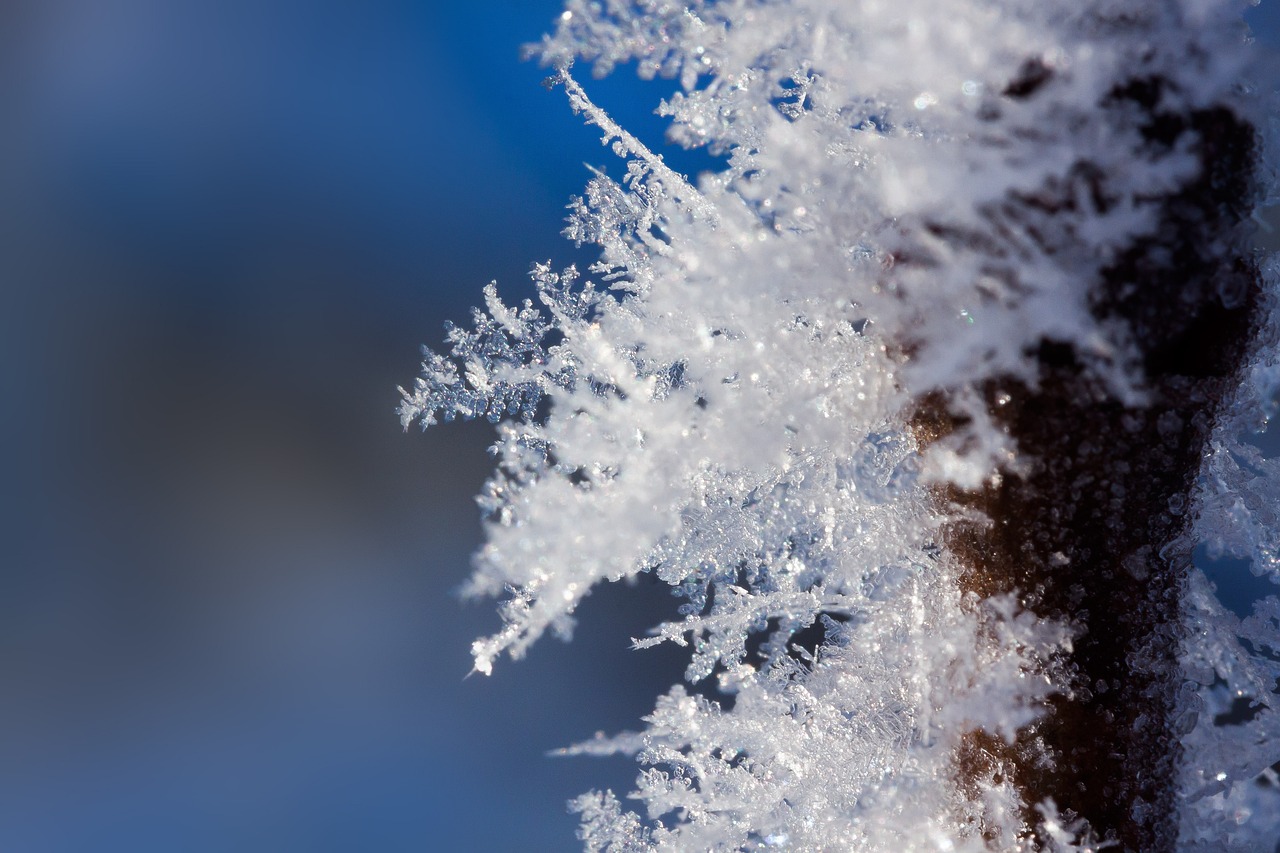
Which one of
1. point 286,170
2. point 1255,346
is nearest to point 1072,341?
point 1255,346

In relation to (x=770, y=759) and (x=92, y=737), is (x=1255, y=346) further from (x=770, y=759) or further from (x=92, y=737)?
(x=92, y=737)

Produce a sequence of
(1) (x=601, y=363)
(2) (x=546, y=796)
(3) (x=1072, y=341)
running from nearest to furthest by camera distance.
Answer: (3) (x=1072, y=341), (1) (x=601, y=363), (2) (x=546, y=796)

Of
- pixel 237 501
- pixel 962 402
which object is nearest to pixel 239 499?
pixel 237 501

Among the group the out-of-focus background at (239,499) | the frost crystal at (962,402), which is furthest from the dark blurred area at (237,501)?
the frost crystal at (962,402)

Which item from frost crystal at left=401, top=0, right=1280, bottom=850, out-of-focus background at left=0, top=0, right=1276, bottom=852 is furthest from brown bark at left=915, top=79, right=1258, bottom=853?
out-of-focus background at left=0, top=0, right=1276, bottom=852

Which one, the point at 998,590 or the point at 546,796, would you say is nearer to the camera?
the point at 998,590

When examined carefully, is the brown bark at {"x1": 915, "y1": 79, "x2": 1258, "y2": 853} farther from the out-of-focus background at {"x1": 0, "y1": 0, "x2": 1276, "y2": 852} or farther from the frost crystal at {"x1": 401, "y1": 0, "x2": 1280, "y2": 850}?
the out-of-focus background at {"x1": 0, "y1": 0, "x2": 1276, "y2": 852}

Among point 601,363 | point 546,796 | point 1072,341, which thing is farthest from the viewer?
point 546,796
